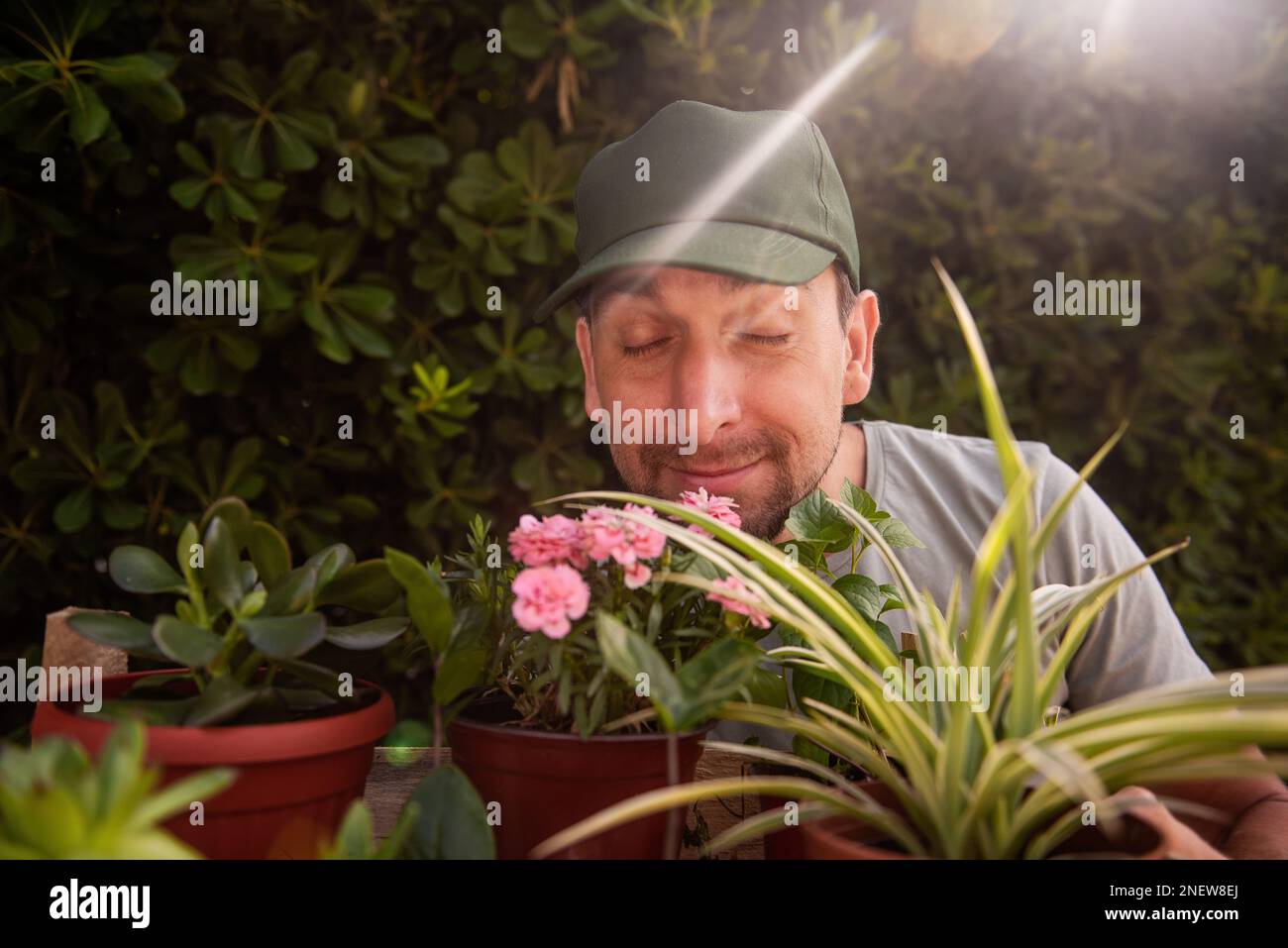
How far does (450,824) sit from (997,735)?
17.1 inches

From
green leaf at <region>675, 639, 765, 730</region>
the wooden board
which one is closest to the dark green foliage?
the wooden board

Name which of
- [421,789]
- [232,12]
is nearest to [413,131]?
[232,12]

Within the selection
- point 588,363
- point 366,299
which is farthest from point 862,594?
point 366,299

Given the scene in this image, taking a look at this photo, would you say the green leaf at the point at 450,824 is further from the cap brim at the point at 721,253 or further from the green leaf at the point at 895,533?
the cap brim at the point at 721,253

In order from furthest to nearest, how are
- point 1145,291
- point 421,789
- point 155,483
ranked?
point 1145,291 < point 155,483 < point 421,789

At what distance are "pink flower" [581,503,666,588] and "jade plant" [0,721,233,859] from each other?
321 mm

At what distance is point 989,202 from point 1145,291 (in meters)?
0.51

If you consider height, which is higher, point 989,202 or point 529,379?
point 989,202

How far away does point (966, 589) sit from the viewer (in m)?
1.65

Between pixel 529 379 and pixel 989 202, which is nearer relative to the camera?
pixel 529 379

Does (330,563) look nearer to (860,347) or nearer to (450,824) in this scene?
(450,824)

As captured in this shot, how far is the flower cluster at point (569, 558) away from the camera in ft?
2.27

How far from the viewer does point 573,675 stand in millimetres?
738

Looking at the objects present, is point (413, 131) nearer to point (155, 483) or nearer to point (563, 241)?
point (563, 241)
